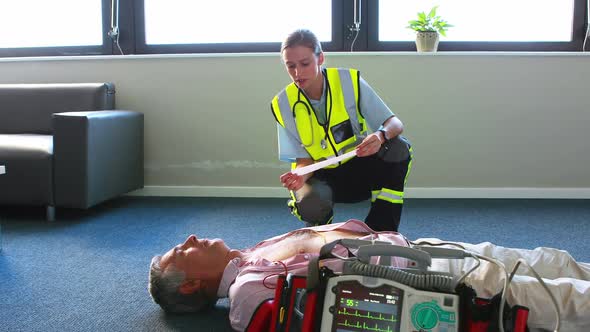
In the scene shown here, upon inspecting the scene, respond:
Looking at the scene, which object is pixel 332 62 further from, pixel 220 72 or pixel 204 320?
pixel 204 320

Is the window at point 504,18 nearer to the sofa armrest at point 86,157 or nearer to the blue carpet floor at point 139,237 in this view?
the blue carpet floor at point 139,237

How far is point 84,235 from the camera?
255cm

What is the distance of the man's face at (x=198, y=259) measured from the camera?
152cm

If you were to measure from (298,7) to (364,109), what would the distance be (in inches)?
66.0

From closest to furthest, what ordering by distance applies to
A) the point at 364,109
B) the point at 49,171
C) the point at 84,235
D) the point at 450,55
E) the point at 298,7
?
the point at 364,109, the point at 84,235, the point at 49,171, the point at 450,55, the point at 298,7

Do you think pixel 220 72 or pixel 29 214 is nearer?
pixel 29 214

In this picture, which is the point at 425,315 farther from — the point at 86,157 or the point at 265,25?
the point at 265,25

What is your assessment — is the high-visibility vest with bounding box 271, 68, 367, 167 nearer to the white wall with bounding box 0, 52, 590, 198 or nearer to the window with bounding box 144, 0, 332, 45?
the white wall with bounding box 0, 52, 590, 198

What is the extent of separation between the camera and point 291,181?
186cm

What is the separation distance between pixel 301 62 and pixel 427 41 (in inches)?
65.8

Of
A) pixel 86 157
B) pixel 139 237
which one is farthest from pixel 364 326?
pixel 86 157

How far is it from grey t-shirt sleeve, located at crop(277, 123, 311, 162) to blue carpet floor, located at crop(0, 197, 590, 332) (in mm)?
454

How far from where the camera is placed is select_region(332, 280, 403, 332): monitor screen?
3.24ft

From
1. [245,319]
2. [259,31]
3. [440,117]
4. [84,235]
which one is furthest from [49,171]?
[440,117]
